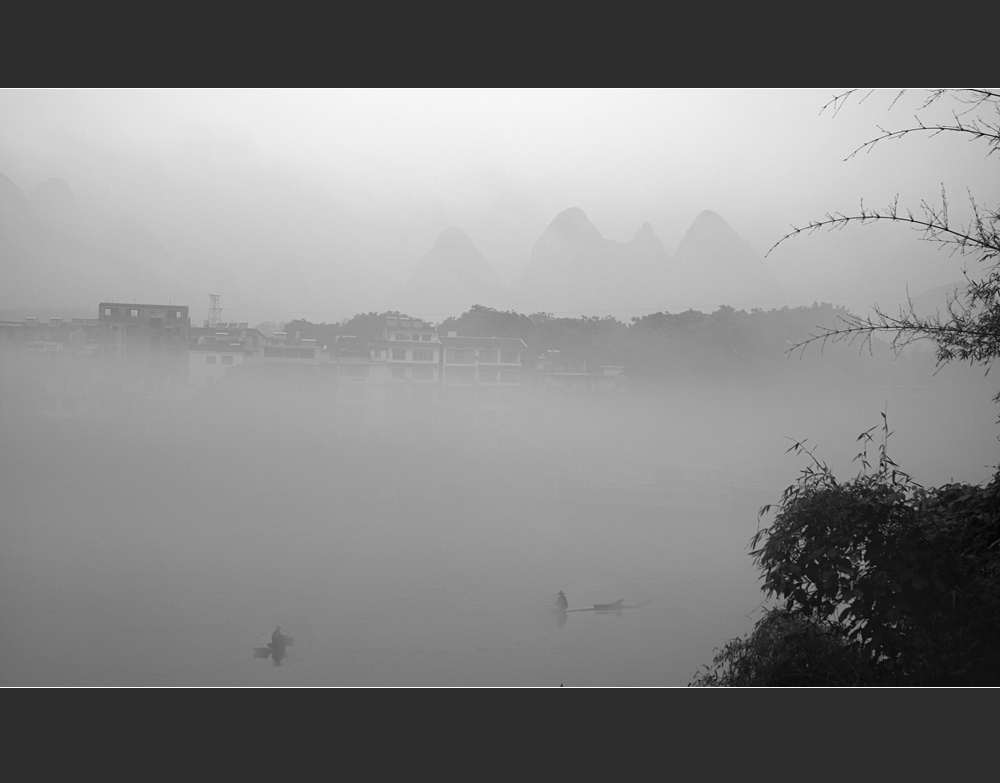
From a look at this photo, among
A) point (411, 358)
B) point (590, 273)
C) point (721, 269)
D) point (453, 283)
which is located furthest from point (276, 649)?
point (721, 269)

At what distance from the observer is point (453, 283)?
454 centimetres

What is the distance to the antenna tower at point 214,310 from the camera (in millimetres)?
4477

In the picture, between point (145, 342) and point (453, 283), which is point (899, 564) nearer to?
point (453, 283)

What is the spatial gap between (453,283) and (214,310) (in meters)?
1.41

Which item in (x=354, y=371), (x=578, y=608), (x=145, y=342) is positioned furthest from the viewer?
(x=354, y=371)

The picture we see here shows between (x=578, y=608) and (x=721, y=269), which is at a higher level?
(x=721, y=269)

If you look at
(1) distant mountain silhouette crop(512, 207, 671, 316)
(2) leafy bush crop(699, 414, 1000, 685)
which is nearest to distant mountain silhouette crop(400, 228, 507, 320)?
(1) distant mountain silhouette crop(512, 207, 671, 316)

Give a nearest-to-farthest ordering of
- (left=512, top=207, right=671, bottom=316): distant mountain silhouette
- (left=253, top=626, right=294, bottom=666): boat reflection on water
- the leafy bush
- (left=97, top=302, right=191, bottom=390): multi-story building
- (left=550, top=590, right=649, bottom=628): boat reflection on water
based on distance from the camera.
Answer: the leafy bush < (left=253, top=626, right=294, bottom=666): boat reflection on water < (left=550, top=590, right=649, bottom=628): boat reflection on water < (left=97, top=302, right=191, bottom=390): multi-story building < (left=512, top=207, right=671, bottom=316): distant mountain silhouette

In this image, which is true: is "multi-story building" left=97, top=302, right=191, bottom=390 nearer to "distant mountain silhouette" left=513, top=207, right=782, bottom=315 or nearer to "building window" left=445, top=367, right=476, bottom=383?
"building window" left=445, top=367, right=476, bottom=383

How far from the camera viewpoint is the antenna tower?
4.48m

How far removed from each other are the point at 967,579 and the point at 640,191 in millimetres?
2749

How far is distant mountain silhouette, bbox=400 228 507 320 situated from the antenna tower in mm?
1072
